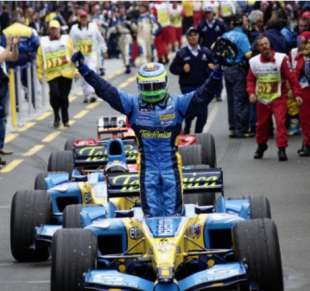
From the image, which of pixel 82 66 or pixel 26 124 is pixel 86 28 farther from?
pixel 82 66

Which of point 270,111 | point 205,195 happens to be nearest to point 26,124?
point 270,111

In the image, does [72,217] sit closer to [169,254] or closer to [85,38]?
[169,254]

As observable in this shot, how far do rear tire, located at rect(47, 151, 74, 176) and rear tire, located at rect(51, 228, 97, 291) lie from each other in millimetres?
5954

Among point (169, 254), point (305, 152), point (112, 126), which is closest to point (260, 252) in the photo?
point (169, 254)

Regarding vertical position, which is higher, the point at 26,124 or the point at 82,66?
the point at 82,66

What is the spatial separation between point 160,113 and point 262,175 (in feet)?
25.7

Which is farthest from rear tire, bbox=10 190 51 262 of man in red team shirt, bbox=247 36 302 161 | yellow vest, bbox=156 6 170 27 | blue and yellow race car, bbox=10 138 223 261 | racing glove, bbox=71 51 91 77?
yellow vest, bbox=156 6 170 27

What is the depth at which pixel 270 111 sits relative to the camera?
72.0 ft

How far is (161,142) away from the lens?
Result: 13.3 m

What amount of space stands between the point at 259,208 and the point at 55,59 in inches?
561

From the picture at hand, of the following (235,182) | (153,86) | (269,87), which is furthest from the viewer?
(269,87)

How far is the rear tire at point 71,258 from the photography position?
11539 millimetres

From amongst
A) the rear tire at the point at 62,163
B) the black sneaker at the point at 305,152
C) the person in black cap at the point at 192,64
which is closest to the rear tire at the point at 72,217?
the rear tire at the point at 62,163

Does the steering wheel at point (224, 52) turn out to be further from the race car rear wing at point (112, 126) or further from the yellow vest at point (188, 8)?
the yellow vest at point (188, 8)
